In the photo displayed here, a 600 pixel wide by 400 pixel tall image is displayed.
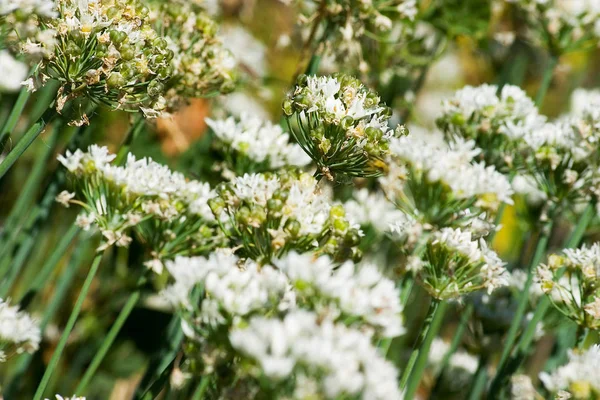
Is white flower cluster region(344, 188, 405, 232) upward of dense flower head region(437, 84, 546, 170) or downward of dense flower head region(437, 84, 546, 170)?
downward

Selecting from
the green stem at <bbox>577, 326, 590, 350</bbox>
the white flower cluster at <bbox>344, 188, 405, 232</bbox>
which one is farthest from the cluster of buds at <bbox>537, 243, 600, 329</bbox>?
the white flower cluster at <bbox>344, 188, 405, 232</bbox>

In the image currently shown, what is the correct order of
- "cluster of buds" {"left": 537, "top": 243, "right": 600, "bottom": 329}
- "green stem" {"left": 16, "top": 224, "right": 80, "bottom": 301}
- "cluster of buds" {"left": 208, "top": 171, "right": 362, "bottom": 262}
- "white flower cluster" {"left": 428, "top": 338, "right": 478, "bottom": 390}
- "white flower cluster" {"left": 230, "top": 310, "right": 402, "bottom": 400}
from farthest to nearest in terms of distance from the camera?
"white flower cluster" {"left": 428, "top": 338, "right": 478, "bottom": 390}
"green stem" {"left": 16, "top": 224, "right": 80, "bottom": 301}
"cluster of buds" {"left": 537, "top": 243, "right": 600, "bottom": 329}
"cluster of buds" {"left": 208, "top": 171, "right": 362, "bottom": 262}
"white flower cluster" {"left": 230, "top": 310, "right": 402, "bottom": 400}

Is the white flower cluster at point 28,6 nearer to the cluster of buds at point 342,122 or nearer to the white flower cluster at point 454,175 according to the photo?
the cluster of buds at point 342,122

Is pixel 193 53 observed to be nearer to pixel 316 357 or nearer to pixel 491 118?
pixel 491 118

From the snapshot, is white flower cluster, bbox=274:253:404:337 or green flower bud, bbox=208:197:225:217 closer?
white flower cluster, bbox=274:253:404:337

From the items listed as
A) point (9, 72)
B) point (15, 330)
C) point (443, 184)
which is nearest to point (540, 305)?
point (443, 184)

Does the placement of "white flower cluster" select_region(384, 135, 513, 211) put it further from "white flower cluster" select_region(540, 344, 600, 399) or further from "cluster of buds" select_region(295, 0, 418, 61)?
"cluster of buds" select_region(295, 0, 418, 61)

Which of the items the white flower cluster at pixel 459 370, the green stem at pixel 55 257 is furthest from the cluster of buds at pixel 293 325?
the white flower cluster at pixel 459 370

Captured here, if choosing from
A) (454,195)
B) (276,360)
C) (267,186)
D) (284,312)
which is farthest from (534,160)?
(276,360)
